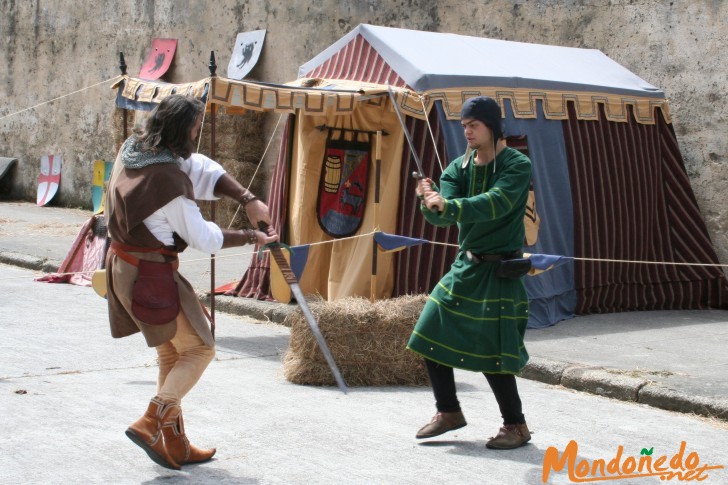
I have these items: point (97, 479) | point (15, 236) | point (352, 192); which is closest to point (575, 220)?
point (352, 192)

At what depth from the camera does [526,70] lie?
31.8ft

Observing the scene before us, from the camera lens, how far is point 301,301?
18.5 ft

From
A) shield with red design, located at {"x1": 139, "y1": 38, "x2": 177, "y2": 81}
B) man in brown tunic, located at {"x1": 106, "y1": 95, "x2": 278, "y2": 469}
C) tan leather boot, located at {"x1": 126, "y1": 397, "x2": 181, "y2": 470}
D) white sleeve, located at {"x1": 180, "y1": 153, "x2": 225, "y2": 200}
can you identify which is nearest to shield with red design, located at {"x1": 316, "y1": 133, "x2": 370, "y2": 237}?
white sleeve, located at {"x1": 180, "y1": 153, "x2": 225, "y2": 200}

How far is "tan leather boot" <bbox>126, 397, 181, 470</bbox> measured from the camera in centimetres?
449

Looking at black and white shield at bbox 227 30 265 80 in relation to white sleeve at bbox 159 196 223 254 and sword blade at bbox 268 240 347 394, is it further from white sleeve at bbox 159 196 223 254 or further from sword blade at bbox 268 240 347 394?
white sleeve at bbox 159 196 223 254

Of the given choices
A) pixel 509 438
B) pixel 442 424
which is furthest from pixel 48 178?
pixel 509 438

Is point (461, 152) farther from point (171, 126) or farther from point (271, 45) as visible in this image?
point (271, 45)

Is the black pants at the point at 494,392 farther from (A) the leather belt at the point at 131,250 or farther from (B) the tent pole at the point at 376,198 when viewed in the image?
(B) the tent pole at the point at 376,198

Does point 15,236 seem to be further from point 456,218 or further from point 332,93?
point 456,218

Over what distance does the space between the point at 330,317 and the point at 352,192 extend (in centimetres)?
297

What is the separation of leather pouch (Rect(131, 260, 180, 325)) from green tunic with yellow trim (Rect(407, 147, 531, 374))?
129cm

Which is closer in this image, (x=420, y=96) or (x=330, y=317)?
(x=330, y=317)

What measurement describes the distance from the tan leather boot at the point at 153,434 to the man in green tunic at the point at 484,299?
1320mm

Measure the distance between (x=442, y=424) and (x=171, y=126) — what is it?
78.3 inches
